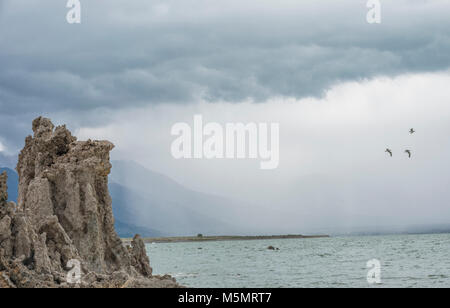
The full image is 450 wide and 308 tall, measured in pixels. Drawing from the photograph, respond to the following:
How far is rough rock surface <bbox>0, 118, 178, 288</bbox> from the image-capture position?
20609mm

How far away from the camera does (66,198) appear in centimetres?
2639

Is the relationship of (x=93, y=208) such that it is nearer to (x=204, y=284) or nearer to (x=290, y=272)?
(x=204, y=284)

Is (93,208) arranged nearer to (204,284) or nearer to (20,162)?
(20,162)

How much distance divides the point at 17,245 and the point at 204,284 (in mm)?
21584

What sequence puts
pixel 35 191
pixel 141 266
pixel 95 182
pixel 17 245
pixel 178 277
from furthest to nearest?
pixel 178 277 < pixel 141 266 < pixel 95 182 < pixel 35 191 < pixel 17 245

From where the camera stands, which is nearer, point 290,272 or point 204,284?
point 204,284

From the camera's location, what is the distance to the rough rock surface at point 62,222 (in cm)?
2061

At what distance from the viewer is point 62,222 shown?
2598 cm
